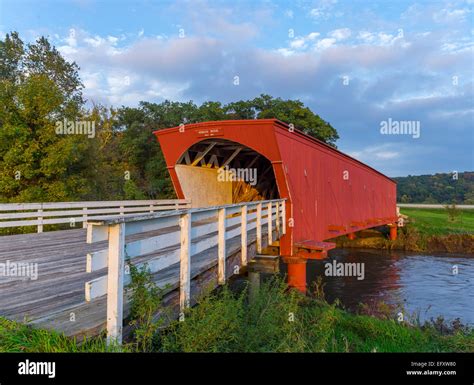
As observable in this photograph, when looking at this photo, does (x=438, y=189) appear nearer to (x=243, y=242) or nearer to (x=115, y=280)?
(x=243, y=242)

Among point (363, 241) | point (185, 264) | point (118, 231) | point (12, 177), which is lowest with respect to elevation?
point (363, 241)

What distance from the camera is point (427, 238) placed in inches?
1027

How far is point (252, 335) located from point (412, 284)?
13683 mm

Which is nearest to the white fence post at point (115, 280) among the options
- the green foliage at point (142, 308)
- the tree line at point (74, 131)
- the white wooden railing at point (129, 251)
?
the white wooden railing at point (129, 251)

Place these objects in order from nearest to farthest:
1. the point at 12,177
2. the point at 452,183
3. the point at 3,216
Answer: the point at 3,216 → the point at 12,177 → the point at 452,183

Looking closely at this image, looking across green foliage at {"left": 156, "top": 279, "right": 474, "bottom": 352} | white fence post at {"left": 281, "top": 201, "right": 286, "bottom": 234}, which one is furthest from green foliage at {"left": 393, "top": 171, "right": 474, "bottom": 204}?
green foliage at {"left": 156, "top": 279, "right": 474, "bottom": 352}

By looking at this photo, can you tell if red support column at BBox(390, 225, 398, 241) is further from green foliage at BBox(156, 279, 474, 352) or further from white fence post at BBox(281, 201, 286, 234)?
green foliage at BBox(156, 279, 474, 352)

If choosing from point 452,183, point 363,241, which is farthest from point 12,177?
point 452,183

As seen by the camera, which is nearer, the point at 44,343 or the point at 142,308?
the point at 44,343

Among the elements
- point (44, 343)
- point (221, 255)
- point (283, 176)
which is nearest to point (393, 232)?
point (283, 176)

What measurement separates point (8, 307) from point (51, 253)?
318cm

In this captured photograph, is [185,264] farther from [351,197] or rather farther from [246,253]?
[351,197]

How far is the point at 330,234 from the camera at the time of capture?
14.7 meters
